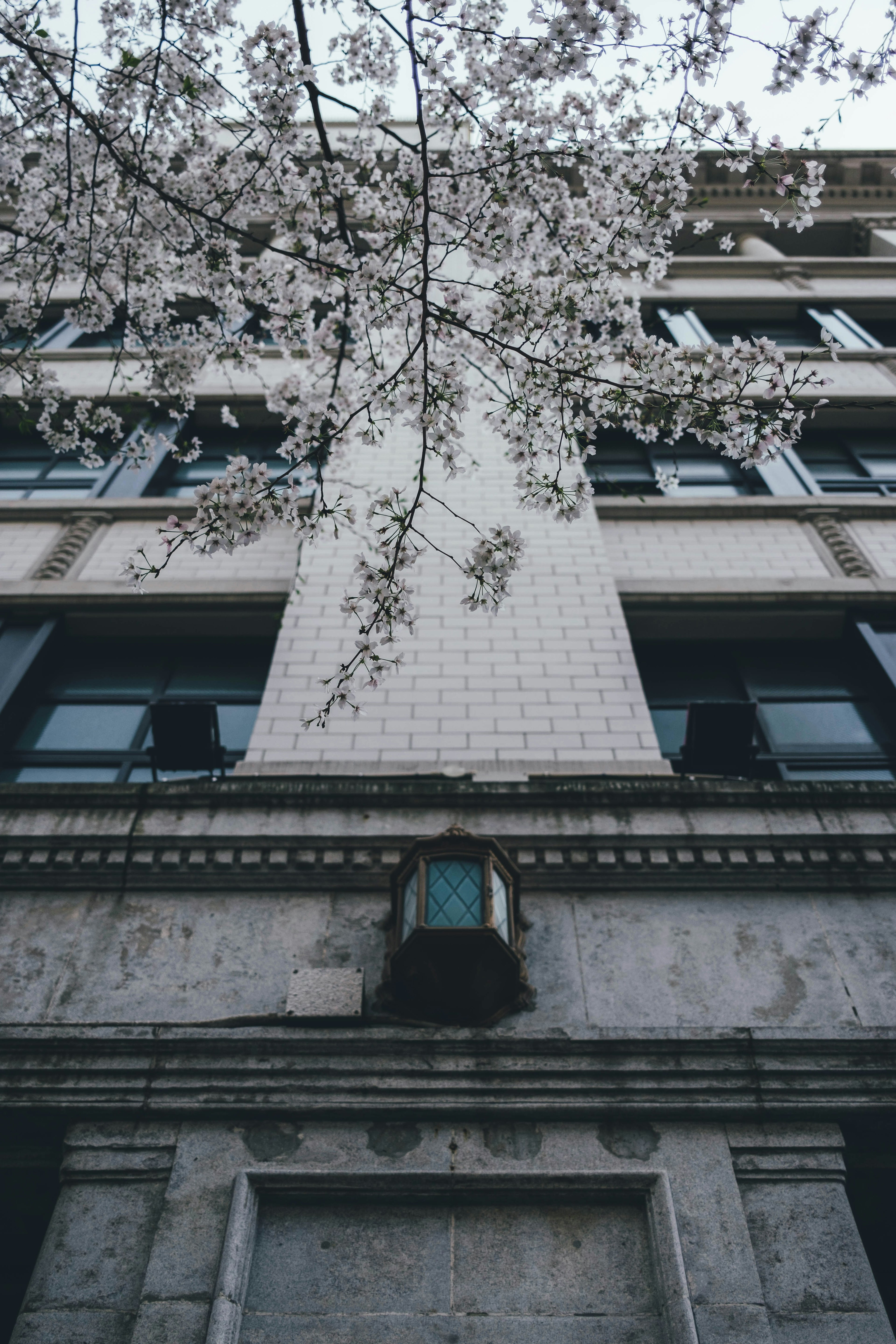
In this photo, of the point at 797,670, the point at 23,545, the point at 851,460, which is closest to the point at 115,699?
the point at 23,545

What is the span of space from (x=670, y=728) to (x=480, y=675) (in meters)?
1.87

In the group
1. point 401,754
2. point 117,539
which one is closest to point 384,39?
point 117,539

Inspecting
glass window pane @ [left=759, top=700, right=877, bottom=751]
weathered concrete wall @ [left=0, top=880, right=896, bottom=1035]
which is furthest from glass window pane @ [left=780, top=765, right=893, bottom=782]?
weathered concrete wall @ [left=0, top=880, right=896, bottom=1035]

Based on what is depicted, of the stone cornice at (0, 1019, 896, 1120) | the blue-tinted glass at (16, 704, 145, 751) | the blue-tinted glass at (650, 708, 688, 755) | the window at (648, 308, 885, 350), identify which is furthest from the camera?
the window at (648, 308, 885, 350)

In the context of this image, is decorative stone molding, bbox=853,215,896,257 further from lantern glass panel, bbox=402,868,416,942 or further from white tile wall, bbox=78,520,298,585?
lantern glass panel, bbox=402,868,416,942

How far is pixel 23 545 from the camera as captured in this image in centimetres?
973

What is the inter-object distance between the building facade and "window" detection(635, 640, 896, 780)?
4 cm

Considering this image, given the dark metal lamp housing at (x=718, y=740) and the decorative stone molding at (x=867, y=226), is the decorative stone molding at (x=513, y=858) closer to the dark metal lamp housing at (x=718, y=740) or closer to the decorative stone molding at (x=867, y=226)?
the dark metal lamp housing at (x=718, y=740)

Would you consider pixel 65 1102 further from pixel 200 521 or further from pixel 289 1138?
pixel 200 521

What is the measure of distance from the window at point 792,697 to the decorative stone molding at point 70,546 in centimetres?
620

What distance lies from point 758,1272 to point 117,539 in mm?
8983

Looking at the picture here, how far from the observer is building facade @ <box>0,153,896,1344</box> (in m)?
4.05

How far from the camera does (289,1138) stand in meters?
4.46

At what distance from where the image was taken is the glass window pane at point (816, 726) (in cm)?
782
